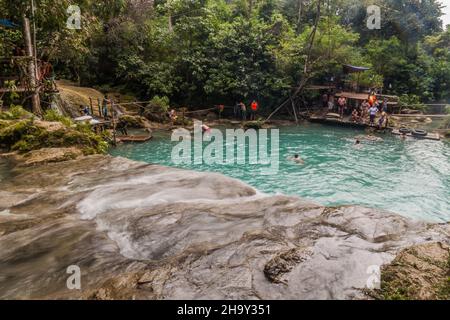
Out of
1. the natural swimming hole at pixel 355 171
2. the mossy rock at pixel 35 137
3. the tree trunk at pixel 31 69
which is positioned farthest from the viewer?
the tree trunk at pixel 31 69

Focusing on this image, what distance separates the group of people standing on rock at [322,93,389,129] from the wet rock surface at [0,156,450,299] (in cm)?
1880

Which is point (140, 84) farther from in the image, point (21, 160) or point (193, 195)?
point (193, 195)

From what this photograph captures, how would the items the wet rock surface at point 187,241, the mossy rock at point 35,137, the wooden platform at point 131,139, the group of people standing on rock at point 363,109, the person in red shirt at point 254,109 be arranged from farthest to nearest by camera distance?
the person in red shirt at point 254,109 → the group of people standing on rock at point 363,109 → the wooden platform at point 131,139 → the mossy rock at point 35,137 → the wet rock surface at point 187,241

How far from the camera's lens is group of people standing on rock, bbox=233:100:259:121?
2644 cm

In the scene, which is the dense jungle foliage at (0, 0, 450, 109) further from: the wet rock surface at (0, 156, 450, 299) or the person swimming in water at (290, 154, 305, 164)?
the wet rock surface at (0, 156, 450, 299)

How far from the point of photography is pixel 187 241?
5.39 meters

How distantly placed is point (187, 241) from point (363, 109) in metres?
23.5

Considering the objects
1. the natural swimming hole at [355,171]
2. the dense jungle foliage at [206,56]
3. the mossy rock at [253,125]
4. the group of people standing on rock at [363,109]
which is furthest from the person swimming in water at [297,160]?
the dense jungle foliage at [206,56]

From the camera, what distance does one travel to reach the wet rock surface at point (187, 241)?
387 cm

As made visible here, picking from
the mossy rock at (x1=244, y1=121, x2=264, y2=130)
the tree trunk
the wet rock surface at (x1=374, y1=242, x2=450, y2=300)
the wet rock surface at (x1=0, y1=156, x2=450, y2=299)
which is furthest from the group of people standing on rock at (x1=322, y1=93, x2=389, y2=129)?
the wet rock surface at (x1=374, y1=242, x2=450, y2=300)

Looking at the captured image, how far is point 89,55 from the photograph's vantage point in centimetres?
2689

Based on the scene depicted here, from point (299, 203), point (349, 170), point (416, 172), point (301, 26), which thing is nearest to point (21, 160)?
point (299, 203)

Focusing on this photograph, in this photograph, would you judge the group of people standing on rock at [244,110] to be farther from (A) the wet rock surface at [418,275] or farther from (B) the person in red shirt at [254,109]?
(A) the wet rock surface at [418,275]

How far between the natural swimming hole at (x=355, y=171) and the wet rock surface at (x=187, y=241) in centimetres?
639
